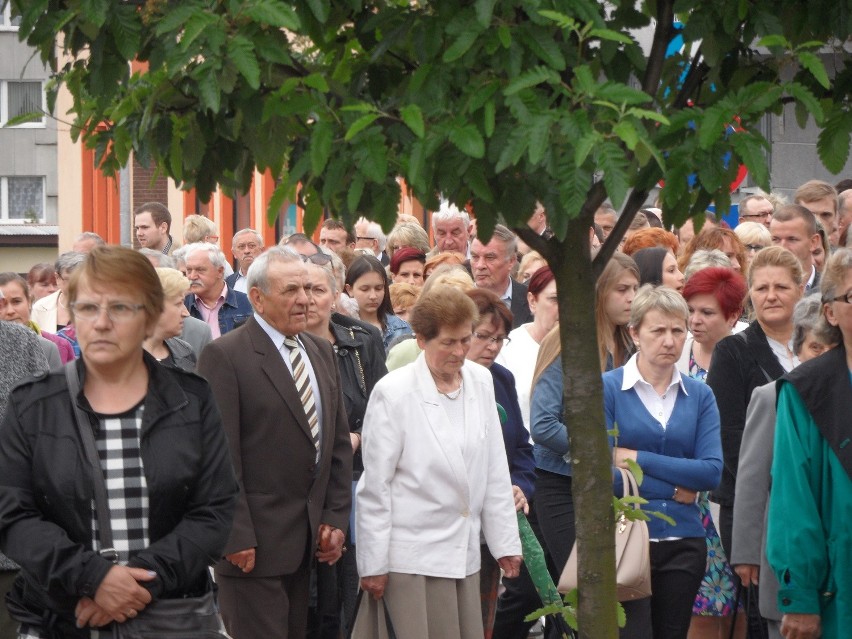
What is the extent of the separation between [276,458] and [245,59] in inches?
145

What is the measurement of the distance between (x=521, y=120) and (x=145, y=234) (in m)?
11.3

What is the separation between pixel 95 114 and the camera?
4309 millimetres

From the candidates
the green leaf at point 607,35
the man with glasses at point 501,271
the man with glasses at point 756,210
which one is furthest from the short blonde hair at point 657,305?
the man with glasses at point 756,210

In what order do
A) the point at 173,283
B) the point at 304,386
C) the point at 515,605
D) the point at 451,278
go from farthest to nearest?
the point at 451,278
the point at 173,283
the point at 515,605
the point at 304,386

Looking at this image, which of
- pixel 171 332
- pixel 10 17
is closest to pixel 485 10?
pixel 10 17

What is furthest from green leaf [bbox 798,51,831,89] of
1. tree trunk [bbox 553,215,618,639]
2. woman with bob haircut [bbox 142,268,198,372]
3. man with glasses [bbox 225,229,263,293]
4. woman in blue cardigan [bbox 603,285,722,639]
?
man with glasses [bbox 225,229,263,293]

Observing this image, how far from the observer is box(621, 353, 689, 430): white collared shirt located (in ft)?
24.7

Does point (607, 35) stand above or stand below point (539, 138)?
above

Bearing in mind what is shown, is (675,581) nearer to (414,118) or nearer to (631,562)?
(631,562)

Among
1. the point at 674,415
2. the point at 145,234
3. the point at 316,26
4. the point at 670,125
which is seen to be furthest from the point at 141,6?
the point at 145,234

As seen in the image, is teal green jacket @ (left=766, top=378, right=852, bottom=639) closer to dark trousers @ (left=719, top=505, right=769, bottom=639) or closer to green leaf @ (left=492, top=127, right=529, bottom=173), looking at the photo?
dark trousers @ (left=719, top=505, right=769, bottom=639)

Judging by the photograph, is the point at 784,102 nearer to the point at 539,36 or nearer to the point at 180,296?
the point at 539,36

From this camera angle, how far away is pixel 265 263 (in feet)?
24.2

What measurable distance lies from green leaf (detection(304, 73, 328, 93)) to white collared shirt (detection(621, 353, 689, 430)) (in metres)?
4.03
